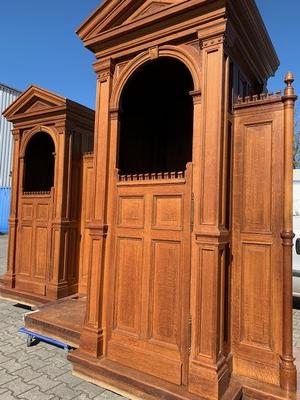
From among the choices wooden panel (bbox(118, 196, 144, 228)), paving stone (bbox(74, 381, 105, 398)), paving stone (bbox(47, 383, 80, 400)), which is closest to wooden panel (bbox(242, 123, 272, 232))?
wooden panel (bbox(118, 196, 144, 228))

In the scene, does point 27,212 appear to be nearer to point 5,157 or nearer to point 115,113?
point 115,113

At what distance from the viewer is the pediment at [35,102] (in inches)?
230

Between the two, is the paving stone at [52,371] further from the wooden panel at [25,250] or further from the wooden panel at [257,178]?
the wooden panel at [25,250]

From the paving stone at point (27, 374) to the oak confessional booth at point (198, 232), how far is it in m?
0.50

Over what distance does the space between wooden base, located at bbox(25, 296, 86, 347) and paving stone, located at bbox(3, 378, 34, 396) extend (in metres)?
0.72

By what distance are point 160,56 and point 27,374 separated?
3.62 m

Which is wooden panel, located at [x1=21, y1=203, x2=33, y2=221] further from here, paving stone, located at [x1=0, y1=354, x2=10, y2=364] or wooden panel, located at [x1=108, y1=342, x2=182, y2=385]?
wooden panel, located at [x1=108, y1=342, x2=182, y2=385]

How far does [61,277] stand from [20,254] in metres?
1.09

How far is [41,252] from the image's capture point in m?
6.04

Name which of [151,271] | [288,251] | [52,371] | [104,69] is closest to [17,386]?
[52,371]

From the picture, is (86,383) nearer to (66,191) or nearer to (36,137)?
(66,191)

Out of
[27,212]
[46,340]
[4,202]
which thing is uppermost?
[4,202]

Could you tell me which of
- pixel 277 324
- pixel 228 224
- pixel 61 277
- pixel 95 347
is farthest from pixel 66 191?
pixel 277 324

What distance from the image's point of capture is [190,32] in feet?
10.6
